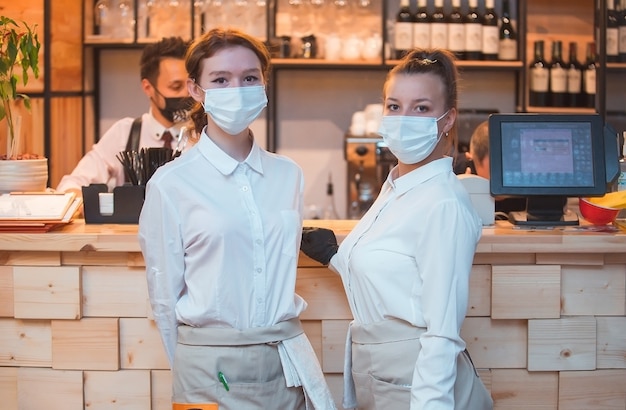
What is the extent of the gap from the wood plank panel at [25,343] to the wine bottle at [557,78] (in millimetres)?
3716

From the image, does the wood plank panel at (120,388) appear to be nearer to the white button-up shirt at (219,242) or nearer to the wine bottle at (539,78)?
the white button-up shirt at (219,242)

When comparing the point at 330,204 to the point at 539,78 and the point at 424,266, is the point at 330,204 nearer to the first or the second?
the point at 539,78

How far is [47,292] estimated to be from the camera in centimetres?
280

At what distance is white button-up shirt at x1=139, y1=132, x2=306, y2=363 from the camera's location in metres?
2.27

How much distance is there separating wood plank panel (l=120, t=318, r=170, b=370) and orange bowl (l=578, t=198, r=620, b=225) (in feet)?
4.25

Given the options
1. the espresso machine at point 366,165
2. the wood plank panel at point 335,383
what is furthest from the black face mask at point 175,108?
the wood plank panel at point 335,383

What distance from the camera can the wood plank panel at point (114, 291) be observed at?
2.79m

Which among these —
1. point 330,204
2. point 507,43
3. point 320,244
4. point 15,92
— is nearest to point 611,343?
point 320,244

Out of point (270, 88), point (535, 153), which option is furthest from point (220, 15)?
point (535, 153)

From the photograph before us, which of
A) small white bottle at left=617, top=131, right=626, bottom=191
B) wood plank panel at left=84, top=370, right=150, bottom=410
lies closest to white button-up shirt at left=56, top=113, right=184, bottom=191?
wood plank panel at left=84, top=370, right=150, bottom=410

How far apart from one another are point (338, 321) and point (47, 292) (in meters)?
0.81

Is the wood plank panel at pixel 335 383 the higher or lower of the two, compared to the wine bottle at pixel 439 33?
lower

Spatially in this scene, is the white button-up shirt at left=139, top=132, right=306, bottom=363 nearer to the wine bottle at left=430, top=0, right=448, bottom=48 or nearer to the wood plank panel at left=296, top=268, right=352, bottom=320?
the wood plank panel at left=296, top=268, right=352, bottom=320

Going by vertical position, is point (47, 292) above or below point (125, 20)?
below
